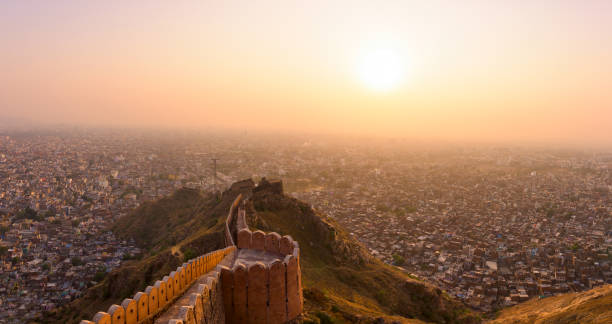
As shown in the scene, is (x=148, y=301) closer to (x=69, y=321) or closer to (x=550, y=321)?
(x=69, y=321)

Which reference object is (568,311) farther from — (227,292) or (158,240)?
(158,240)

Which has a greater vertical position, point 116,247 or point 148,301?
point 148,301

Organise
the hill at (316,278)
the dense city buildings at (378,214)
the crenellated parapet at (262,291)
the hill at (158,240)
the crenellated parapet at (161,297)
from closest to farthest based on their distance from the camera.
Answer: the crenellated parapet at (161,297) → the crenellated parapet at (262,291) → the hill at (316,278) → the hill at (158,240) → the dense city buildings at (378,214)

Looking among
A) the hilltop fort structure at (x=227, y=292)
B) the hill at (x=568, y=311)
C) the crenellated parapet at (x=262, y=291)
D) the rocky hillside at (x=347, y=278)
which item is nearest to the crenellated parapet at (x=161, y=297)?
the hilltop fort structure at (x=227, y=292)

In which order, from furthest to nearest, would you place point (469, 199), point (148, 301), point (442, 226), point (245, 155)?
1. point (245, 155)
2. point (469, 199)
3. point (442, 226)
4. point (148, 301)

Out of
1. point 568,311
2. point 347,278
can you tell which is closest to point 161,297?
point 347,278

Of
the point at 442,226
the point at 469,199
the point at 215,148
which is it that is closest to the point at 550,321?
the point at 442,226

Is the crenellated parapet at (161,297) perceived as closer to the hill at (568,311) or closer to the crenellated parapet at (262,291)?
the crenellated parapet at (262,291)
